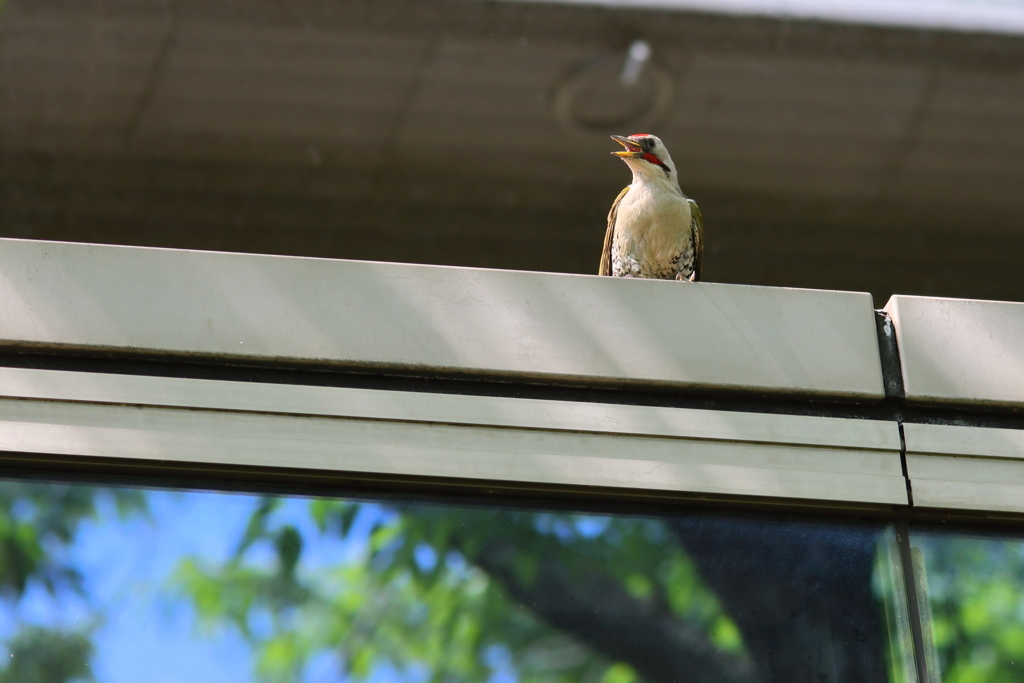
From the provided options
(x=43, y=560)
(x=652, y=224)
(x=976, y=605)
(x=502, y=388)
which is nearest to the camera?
(x=43, y=560)

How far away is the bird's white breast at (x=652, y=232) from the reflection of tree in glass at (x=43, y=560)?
8.60 ft

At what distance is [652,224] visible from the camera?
499 cm

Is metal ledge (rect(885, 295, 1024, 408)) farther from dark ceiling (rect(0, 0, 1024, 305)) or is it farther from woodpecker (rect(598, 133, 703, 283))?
dark ceiling (rect(0, 0, 1024, 305))

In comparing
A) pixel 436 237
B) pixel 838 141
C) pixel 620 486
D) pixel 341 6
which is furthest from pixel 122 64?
pixel 620 486

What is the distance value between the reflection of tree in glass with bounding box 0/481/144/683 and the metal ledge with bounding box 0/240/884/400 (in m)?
0.45

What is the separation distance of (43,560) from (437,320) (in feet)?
4.40

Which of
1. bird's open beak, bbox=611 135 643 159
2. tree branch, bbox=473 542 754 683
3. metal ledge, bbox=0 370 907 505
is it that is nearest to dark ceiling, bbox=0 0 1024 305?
bird's open beak, bbox=611 135 643 159

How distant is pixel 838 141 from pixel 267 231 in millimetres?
4699

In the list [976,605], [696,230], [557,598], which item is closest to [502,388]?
[557,598]

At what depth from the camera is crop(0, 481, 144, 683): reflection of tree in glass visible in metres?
3.02

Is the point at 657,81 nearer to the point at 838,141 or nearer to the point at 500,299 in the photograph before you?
the point at 838,141

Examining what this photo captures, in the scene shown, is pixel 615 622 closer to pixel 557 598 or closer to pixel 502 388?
pixel 557 598

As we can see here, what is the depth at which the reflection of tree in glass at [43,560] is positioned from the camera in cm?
302

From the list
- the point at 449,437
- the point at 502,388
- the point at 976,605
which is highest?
the point at 502,388
